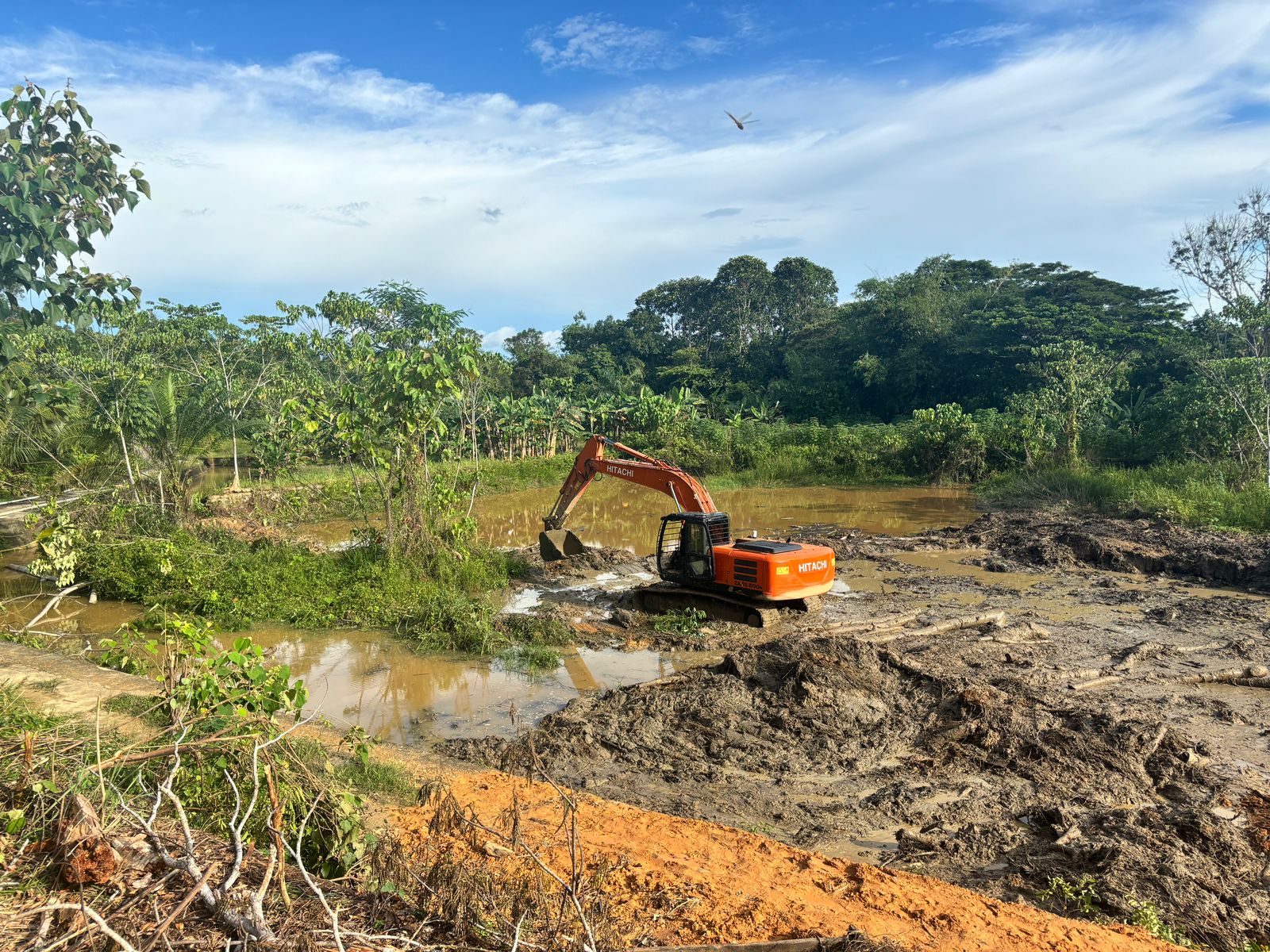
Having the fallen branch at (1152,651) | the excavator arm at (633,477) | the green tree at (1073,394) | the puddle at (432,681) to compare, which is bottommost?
the puddle at (432,681)

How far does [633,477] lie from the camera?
14062 millimetres

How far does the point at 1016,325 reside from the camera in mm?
39406

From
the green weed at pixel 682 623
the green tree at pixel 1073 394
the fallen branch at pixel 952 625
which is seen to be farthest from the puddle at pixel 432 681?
the green tree at pixel 1073 394

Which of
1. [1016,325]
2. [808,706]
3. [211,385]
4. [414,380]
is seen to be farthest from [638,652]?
[1016,325]

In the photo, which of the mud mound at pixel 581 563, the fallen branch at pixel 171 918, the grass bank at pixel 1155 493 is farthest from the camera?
the grass bank at pixel 1155 493

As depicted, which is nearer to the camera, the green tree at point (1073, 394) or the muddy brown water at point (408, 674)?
the muddy brown water at point (408, 674)

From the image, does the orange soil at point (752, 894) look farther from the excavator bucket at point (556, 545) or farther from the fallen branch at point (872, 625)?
the excavator bucket at point (556, 545)

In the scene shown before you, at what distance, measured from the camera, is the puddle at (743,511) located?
21.7 metres

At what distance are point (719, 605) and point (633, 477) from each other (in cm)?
302

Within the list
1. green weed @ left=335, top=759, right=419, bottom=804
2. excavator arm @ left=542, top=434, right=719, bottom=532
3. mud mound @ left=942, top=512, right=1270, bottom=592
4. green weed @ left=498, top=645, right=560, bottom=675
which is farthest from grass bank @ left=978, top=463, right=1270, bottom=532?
green weed @ left=335, top=759, right=419, bottom=804

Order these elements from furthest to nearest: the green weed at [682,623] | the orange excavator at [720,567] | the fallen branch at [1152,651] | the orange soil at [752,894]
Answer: the green weed at [682,623] < the orange excavator at [720,567] < the fallen branch at [1152,651] < the orange soil at [752,894]

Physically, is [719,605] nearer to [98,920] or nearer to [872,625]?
[872,625]

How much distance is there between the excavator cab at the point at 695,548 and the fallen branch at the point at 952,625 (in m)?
2.46

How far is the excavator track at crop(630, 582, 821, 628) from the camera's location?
38.0 feet
